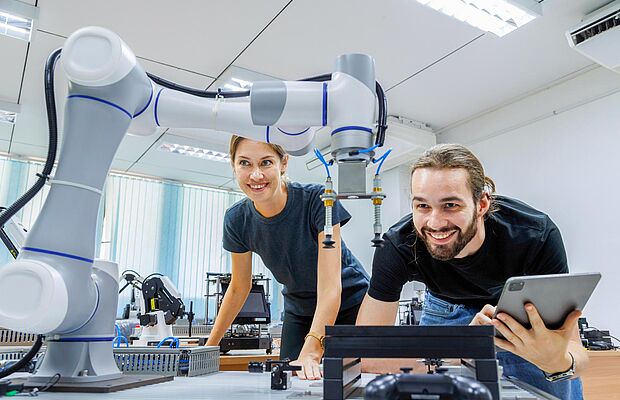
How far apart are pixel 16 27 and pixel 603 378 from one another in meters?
3.57

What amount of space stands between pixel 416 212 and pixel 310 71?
2.17 metres

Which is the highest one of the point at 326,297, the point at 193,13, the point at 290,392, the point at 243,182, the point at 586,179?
the point at 193,13

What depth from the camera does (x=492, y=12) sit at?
257 centimetres

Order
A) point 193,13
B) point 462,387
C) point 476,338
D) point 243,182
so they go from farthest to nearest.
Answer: point 193,13
point 243,182
point 476,338
point 462,387

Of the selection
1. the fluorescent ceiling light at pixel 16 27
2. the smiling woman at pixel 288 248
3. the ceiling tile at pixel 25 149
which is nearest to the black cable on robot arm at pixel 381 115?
the smiling woman at pixel 288 248

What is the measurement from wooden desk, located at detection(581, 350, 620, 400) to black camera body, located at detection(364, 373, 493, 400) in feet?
7.43

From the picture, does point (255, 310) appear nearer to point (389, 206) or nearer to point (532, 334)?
point (532, 334)

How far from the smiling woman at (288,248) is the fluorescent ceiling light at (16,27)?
191 cm

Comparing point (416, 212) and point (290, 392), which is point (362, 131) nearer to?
point (290, 392)

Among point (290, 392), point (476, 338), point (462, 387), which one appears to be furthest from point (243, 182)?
point (462, 387)

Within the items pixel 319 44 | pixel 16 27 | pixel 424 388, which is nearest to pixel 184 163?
pixel 16 27

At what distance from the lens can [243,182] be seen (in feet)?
4.60

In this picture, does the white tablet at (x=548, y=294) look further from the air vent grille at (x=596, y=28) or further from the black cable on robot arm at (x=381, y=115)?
the air vent grille at (x=596, y=28)

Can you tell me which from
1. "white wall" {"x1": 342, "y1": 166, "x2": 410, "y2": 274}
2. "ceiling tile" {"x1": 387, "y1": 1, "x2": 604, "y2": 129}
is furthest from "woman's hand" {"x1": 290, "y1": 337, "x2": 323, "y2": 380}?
"white wall" {"x1": 342, "y1": 166, "x2": 410, "y2": 274}
